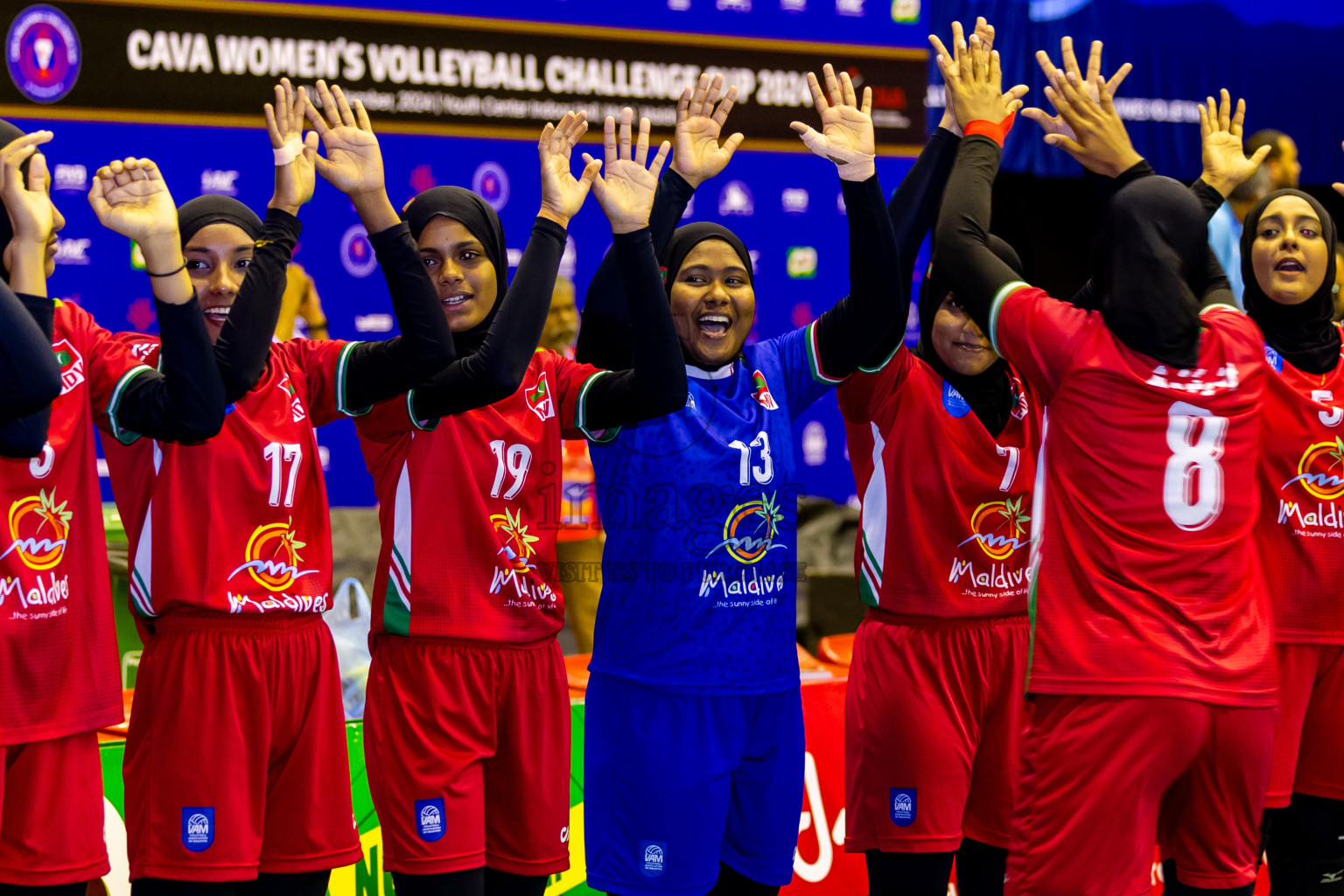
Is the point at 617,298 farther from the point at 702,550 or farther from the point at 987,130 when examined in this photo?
the point at 987,130

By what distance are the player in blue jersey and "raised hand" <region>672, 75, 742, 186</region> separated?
25 centimetres

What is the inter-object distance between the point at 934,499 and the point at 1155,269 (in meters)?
1.03

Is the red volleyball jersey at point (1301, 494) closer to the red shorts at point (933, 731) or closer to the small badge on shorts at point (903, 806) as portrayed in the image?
the red shorts at point (933, 731)

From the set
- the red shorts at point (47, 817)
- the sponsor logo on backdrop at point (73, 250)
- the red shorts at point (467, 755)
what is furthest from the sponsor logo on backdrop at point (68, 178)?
the red shorts at point (47, 817)

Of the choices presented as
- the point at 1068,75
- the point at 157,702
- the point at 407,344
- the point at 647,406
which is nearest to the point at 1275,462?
the point at 1068,75

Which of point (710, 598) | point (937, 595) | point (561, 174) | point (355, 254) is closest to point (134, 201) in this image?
point (561, 174)

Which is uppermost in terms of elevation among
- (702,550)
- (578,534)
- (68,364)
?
(68,364)

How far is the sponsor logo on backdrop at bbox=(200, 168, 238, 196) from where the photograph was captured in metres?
7.14

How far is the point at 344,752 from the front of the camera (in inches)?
141

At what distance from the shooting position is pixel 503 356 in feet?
11.7

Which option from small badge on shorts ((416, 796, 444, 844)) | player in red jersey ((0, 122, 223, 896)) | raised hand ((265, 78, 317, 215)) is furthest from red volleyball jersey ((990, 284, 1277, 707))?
player in red jersey ((0, 122, 223, 896))

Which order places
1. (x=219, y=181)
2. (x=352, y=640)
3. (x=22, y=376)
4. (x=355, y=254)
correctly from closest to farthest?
(x=22, y=376), (x=352, y=640), (x=219, y=181), (x=355, y=254)

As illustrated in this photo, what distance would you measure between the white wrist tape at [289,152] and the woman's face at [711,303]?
1085mm

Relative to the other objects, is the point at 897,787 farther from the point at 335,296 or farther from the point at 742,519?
the point at 335,296
